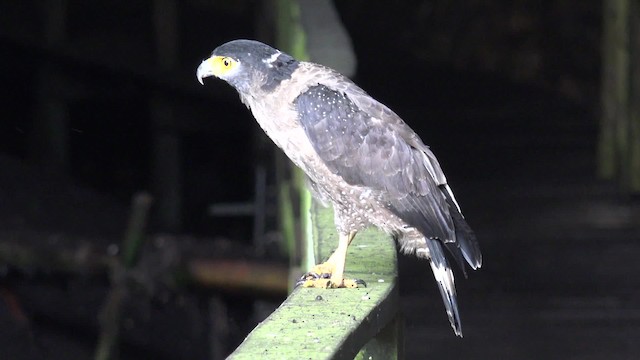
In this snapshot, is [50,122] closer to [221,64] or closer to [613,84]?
[613,84]

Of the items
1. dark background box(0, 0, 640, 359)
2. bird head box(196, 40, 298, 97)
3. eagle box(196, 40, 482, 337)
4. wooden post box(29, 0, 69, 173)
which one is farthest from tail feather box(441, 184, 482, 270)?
wooden post box(29, 0, 69, 173)

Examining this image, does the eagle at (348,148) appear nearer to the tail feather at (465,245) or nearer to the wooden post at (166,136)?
the tail feather at (465,245)

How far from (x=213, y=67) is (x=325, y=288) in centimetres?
91

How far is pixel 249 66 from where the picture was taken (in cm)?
406

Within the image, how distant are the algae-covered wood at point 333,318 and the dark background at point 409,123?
260cm

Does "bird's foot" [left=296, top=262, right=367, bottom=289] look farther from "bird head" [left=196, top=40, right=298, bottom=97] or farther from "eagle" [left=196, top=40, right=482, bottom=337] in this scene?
"bird head" [left=196, top=40, right=298, bottom=97]

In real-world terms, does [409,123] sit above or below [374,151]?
above

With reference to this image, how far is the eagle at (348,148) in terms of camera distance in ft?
13.1

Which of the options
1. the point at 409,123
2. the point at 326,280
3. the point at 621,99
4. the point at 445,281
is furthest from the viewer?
the point at 409,123

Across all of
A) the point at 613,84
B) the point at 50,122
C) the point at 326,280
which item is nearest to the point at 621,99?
the point at 613,84

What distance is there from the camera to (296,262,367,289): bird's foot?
11.9ft

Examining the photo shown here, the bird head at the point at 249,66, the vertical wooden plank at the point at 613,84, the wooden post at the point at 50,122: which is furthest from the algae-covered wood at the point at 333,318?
the wooden post at the point at 50,122

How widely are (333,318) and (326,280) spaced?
2.36 ft

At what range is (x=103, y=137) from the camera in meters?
13.3
